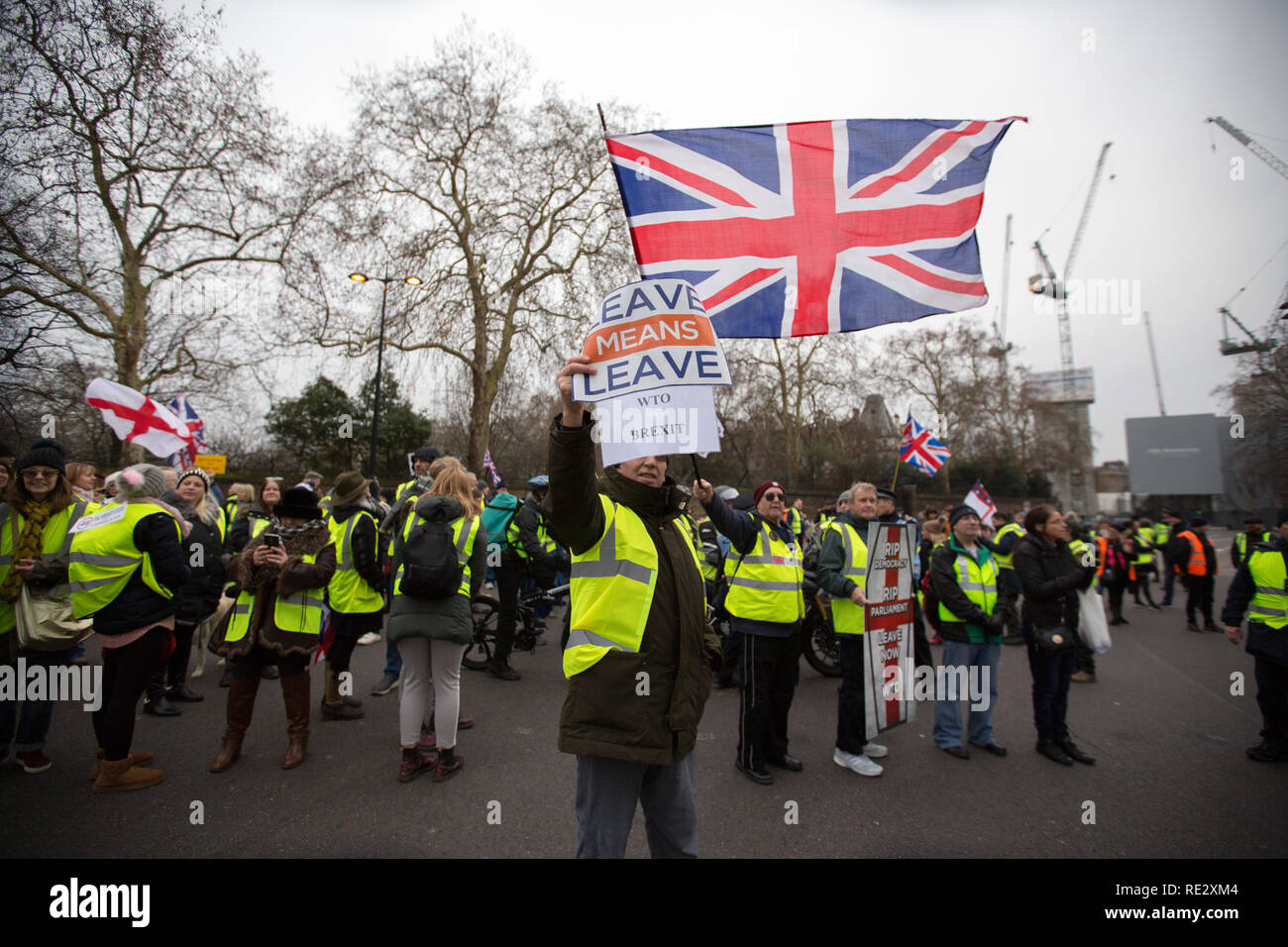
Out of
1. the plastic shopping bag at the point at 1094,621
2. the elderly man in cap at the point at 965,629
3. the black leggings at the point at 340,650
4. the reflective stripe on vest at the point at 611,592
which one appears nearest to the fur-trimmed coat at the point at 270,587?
the black leggings at the point at 340,650

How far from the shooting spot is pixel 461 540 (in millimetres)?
4207

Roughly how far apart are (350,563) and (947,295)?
4693 millimetres

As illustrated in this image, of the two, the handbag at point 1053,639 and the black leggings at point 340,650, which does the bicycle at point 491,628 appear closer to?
the black leggings at point 340,650

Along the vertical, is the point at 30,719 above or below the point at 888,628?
below

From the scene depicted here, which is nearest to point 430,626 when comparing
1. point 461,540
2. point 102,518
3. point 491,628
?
point 461,540

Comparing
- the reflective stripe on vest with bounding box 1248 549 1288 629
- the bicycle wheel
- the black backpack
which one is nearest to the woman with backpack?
the black backpack

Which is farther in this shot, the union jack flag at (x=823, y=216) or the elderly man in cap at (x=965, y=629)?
the elderly man in cap at (x=965, y=629)

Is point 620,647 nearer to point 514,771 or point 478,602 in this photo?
point 514,771

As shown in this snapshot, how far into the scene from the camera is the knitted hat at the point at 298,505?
4.13m

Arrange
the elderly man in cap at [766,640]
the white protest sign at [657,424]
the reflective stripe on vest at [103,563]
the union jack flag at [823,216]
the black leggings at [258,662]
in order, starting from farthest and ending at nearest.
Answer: the elderly man in cap at [766,640] < the black leggings at [258,662] < the reflective stripe on vest at [103,563] < the union jack flag at [823,216] < the white protest sign at [657,424]

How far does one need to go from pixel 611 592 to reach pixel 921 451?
1229cm

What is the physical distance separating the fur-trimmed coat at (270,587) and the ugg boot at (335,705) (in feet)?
3.68

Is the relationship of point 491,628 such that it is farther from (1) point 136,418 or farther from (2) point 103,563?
(1) point 136,418
